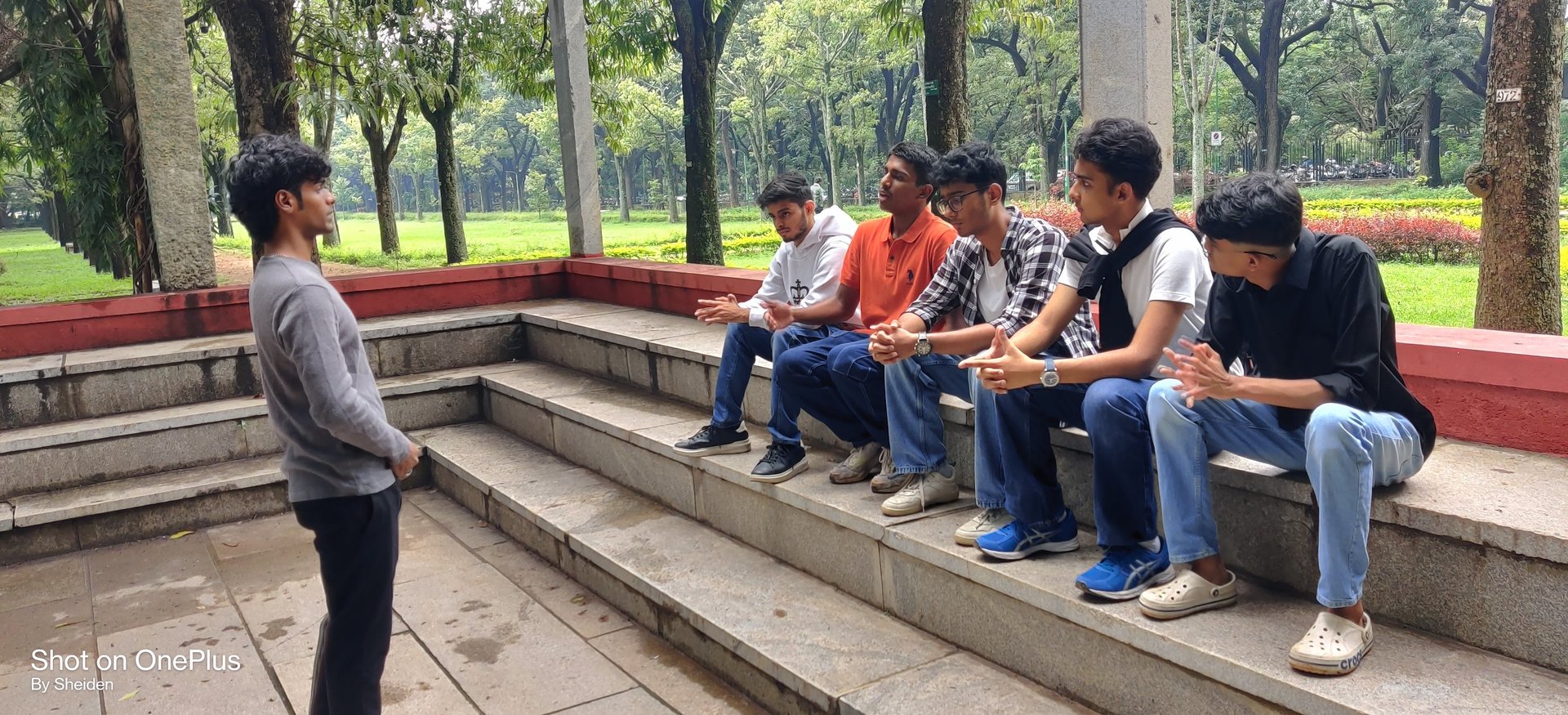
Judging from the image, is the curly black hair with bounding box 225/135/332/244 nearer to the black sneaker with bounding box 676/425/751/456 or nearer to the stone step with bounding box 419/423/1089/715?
the stone step with bounding box 419/423/1089/715

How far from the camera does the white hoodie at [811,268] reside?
437 centimetres

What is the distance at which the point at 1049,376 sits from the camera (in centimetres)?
290

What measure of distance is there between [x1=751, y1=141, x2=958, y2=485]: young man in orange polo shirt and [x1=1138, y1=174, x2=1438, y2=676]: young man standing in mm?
1259

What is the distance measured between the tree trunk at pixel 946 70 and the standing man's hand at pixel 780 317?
2.82 metres

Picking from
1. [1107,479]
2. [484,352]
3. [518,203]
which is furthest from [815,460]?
[518,203]

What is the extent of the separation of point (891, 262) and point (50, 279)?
21.3m

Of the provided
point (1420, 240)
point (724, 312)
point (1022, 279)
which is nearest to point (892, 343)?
point (1022, 279)

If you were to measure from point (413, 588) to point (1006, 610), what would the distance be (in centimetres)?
275

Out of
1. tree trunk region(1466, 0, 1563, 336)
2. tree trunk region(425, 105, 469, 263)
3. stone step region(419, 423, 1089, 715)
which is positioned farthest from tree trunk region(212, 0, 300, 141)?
tree trunk region(425, 105, 469, 263)

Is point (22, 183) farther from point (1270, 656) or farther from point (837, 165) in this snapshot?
point (1270, 656)

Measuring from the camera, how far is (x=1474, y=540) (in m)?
2.40

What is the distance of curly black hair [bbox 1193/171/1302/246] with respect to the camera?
246cm

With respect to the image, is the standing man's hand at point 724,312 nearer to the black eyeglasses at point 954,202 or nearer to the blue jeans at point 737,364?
the blue jeans at point 737,364

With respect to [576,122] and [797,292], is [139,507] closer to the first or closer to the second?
[797,292]
